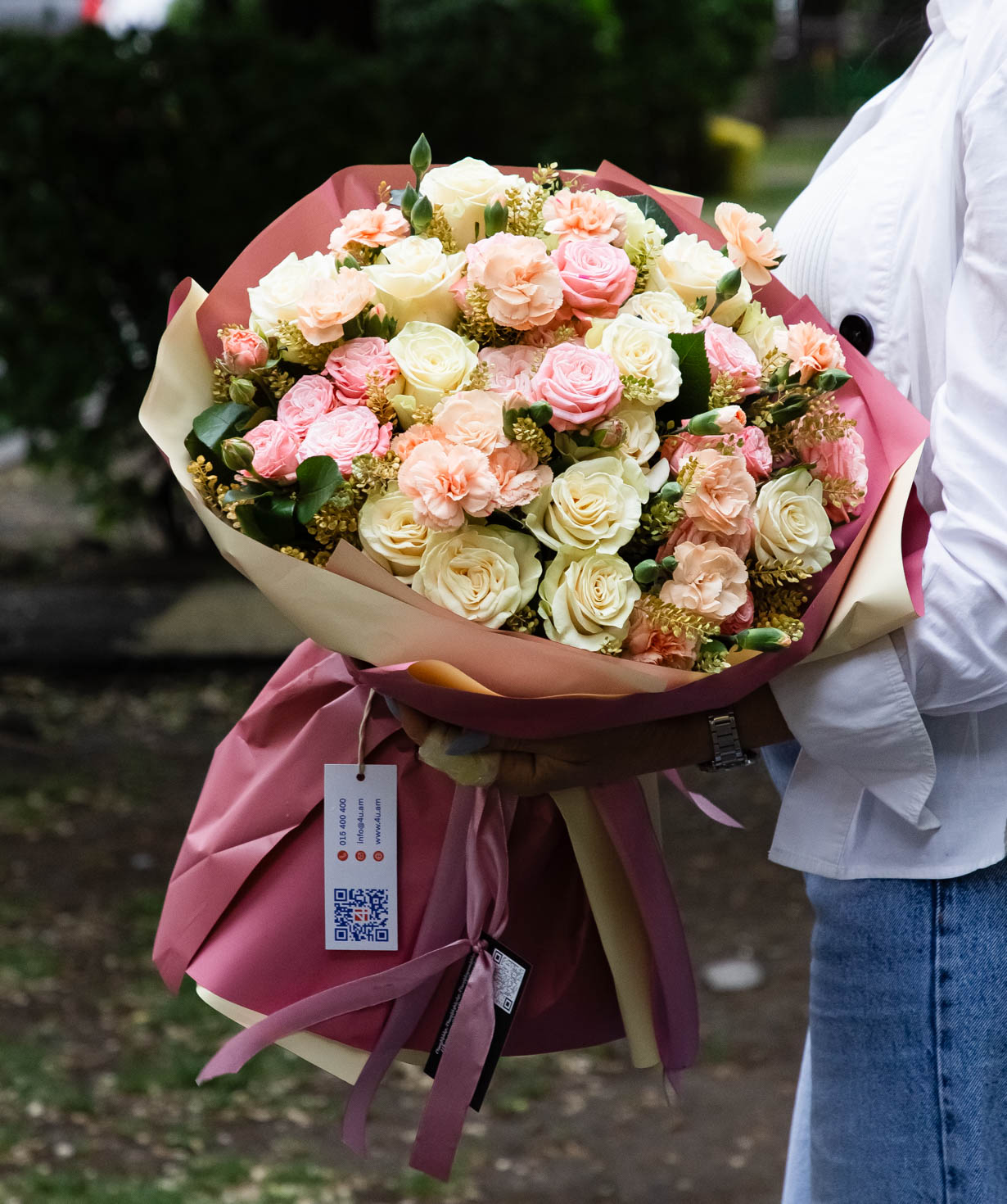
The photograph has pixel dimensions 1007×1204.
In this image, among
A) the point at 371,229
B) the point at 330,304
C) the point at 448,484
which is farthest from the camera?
the point at 371,229

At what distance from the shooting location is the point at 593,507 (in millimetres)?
1352

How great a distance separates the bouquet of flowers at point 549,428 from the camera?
1.36 m

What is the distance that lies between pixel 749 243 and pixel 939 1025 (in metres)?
0.85

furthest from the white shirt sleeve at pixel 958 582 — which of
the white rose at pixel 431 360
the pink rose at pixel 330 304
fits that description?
the pink rose at pixel 330 304

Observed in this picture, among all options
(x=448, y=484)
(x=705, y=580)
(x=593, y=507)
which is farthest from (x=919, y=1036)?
(x=448, y=484)

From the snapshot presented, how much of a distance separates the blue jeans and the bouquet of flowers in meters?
0.36

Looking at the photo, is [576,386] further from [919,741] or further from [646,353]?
[919,741]

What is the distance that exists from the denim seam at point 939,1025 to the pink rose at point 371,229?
0.90 metres

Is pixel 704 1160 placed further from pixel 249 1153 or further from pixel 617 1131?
pixel 249 1153

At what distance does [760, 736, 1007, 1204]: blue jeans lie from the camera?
150 cm

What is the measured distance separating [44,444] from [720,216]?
18.5 feet

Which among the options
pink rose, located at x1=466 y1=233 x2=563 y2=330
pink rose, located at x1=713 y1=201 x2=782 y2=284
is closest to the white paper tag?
pink rose, located at x1=466 y1=233 x2=563 y2=330

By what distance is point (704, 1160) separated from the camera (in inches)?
124

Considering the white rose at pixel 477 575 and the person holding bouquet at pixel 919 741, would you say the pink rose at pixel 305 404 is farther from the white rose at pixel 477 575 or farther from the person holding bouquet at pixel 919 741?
the person holding bouquet at pixel 919 741
